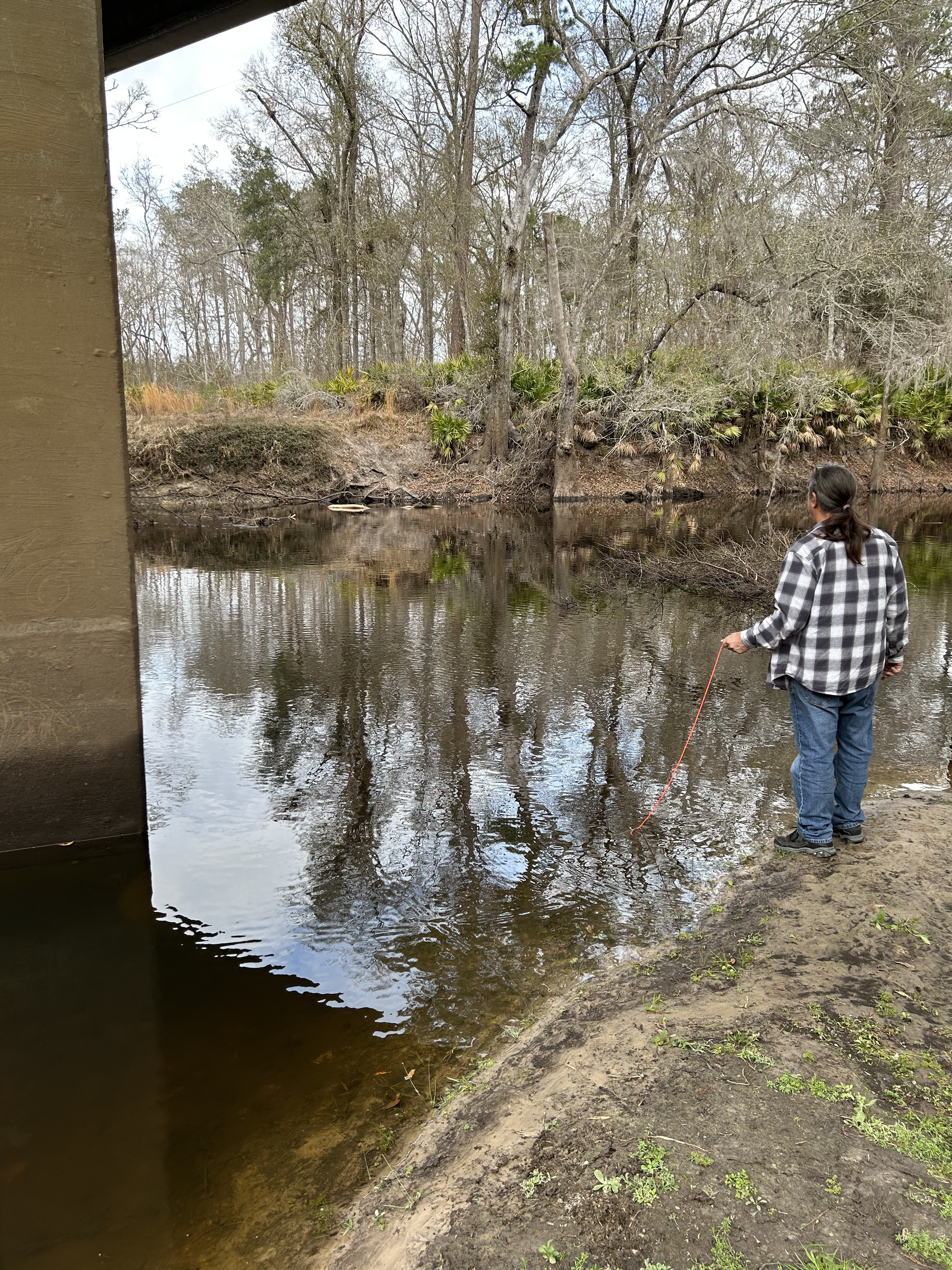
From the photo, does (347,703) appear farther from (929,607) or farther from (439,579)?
(929,607)

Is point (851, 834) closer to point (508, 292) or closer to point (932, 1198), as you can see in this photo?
point (932, 1198)

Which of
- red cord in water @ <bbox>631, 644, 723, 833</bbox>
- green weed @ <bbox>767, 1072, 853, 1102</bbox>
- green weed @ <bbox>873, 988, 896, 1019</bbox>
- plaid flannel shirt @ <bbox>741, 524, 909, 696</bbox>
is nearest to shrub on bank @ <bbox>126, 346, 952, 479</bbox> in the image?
red cord in water @ <bbox>631, 644, 723, 833</bbox>

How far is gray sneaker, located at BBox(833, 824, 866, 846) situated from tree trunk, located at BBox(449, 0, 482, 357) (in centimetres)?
2578

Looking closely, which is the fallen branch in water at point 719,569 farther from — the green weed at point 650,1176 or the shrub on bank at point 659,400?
the shrub on bank at point 659,400

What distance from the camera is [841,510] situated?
433cm

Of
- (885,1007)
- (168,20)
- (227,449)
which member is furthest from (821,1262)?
(227,449)

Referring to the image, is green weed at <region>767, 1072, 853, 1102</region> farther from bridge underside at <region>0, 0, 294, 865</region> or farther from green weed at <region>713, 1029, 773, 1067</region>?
bridge underside at <region>0, 0, 294, 865</region>

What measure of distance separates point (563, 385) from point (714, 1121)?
23.8m

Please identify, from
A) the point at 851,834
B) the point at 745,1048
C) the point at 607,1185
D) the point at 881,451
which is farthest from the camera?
the point at 881,451

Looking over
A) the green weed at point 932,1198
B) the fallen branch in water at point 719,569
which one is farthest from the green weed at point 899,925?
the fallen branch in water at point 719,569

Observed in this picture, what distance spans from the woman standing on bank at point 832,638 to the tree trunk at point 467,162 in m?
25.4

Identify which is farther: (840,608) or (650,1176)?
(840,608)

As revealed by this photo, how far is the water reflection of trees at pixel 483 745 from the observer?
4.52 meters

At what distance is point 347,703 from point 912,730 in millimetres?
4798
